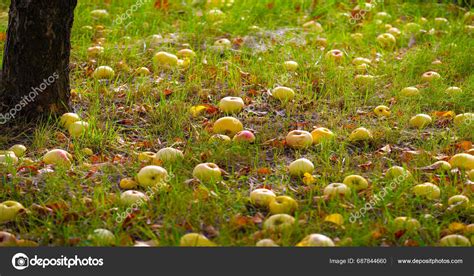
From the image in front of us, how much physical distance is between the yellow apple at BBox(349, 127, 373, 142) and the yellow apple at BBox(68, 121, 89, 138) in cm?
154

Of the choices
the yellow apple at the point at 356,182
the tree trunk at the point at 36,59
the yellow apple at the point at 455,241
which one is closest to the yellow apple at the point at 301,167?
the yellow apple at the point at 356,182

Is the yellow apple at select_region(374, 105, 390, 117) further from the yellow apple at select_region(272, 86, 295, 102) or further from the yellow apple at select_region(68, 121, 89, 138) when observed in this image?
the yellow apple at select_region(68, 121, 89, 138)

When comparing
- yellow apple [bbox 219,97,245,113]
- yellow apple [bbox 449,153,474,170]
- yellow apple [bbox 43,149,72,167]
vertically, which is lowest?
yellow apple [bbox 43,149,72,167]

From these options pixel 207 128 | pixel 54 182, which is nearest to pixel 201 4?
pixel 207 128

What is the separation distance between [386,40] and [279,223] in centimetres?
312

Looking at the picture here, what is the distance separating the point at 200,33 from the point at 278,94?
139 cm

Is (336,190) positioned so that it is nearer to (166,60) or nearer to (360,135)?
(360,135)

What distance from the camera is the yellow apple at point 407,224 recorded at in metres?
3.43

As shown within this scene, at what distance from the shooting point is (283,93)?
5004 mm

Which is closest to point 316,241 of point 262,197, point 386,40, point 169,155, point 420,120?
point 262,197

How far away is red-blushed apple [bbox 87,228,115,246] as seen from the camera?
3.26 metres

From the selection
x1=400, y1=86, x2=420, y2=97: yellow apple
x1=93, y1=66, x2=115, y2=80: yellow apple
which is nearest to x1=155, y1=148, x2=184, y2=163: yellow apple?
x1=93, y1=66, x2=115, y2=80: yellow apple

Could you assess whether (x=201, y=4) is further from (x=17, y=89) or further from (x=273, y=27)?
(x=17, y=89)

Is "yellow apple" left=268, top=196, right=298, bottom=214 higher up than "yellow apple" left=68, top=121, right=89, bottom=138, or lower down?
lower down
